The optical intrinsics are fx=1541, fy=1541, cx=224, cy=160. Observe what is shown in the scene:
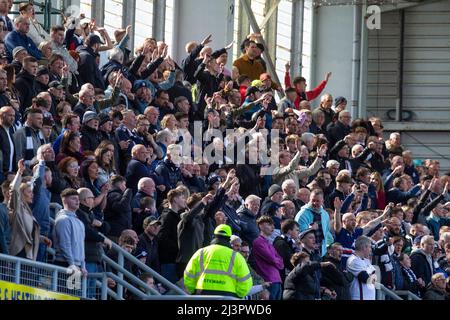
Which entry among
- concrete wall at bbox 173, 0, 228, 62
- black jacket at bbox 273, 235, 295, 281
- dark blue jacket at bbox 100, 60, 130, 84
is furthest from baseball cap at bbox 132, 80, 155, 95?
concrete wall at bbox 173, 0, 228, 62

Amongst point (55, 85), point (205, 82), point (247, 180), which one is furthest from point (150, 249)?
point (205, 82)

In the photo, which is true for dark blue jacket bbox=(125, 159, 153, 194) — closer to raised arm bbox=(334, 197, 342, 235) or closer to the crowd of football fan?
the crowd of football fan

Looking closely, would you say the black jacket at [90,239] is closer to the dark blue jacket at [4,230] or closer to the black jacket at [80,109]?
the dark blue jacket at [4,230]

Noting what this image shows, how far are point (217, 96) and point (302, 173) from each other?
1833mm

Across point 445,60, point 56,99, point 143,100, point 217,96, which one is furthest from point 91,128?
point 445,60

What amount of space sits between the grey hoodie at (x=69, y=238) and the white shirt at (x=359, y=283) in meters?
5.31

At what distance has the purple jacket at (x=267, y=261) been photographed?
1980 centimetres

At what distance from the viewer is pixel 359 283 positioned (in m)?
21.0

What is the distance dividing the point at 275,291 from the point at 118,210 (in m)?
2.56

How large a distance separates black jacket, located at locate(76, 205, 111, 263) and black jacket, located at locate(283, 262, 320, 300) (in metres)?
2.79

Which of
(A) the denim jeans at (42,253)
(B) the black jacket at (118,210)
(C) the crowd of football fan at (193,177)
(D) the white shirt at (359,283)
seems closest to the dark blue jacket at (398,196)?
(C) the crowd of football fan at (193,177)

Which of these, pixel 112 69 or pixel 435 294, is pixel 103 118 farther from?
pixel 435 294
